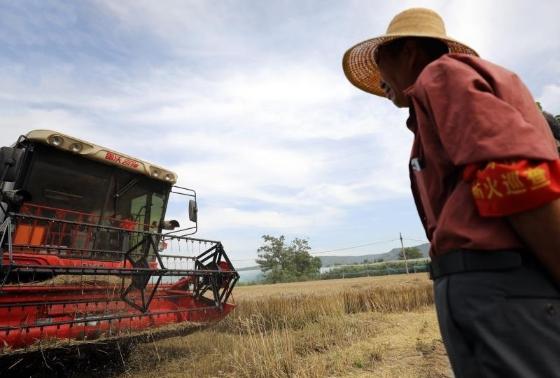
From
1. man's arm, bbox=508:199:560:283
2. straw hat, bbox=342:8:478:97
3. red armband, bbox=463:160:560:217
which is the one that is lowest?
man's arm, bbox=508:199:560:283

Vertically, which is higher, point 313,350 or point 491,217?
point 491,217

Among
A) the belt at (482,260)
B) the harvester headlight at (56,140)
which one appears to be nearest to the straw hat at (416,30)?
the belt at (482,260)

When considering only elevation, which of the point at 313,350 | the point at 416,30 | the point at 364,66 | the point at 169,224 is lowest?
the point at 313,350

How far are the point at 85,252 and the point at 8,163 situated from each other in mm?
1602

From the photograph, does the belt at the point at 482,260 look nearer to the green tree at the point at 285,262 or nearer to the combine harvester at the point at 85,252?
the combine harvester at the point at 85,252

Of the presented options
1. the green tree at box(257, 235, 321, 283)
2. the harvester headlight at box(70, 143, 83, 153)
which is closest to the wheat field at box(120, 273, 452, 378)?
the harvester headlight at box(70, 143, 83, 153)

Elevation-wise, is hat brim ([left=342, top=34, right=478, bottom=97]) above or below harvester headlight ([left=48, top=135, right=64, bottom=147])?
below

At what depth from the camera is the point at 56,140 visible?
517 cm

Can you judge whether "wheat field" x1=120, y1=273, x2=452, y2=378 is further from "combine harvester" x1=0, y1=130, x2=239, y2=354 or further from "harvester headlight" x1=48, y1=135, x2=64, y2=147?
"harvester headlight" x1=48, y1=135, x2=64, y2=147

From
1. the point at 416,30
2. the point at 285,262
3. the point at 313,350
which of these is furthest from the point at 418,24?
the point at 285,262

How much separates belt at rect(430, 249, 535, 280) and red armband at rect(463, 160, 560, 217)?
9 centimetres

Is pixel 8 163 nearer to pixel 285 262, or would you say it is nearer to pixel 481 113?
pixel 481 113

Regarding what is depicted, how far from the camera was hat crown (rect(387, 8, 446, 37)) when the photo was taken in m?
1.25

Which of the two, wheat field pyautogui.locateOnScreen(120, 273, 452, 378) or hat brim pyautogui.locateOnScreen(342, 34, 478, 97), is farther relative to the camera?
wheat field pyautogui.locateOnScreen(120, 273, 452, 378)
